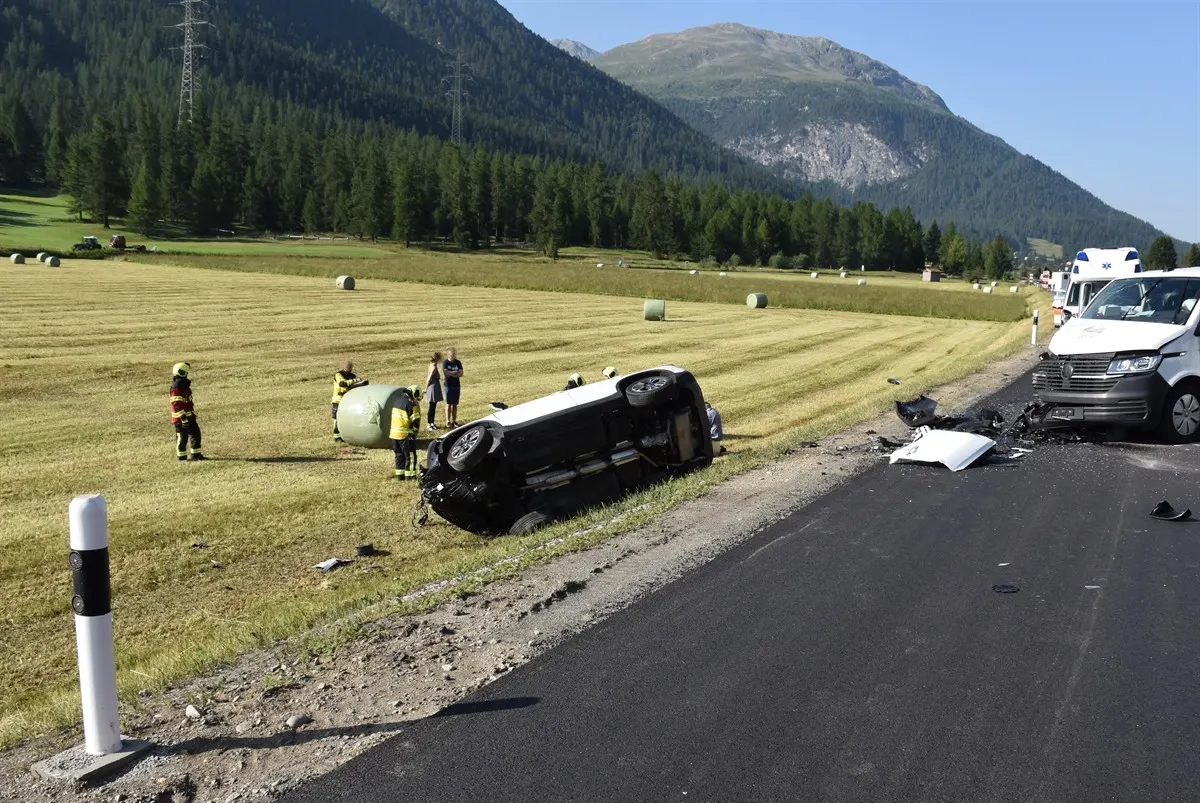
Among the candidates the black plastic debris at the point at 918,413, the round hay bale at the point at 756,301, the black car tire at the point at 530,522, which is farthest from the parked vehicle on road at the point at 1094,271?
the round hay bale at the point at 756,301

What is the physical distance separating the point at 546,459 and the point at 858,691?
6363mm

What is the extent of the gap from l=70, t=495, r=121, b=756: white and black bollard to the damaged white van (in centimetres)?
1224

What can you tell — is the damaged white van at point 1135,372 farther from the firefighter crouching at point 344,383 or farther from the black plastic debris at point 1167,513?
the firefighter crouching at point 344,383

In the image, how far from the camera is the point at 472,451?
1095cm

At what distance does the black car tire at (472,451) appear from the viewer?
1095cm

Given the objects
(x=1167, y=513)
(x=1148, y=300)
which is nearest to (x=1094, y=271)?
(x=1148, y=300)

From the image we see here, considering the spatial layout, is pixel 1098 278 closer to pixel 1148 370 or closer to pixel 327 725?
pixel 1148 370

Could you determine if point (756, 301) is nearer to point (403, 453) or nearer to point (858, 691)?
point (403, 453)

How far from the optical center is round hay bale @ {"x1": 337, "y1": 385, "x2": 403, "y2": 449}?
1727cm

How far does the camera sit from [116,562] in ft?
36.1

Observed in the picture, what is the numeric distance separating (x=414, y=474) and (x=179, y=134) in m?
134

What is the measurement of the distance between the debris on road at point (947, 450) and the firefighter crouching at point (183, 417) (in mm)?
11747

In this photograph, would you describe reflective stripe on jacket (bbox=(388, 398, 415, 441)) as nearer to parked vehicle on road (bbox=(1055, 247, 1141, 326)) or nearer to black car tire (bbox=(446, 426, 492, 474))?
black car tire (bbox=(446, 426, 492, 474))

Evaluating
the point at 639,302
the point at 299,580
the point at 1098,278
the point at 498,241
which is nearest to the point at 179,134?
the point at 498,241
